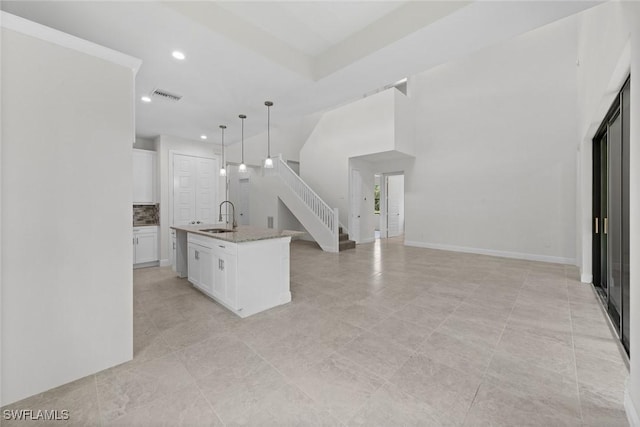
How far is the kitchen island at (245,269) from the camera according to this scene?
3074mm

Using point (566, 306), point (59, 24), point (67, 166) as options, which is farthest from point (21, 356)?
point (566, 306)

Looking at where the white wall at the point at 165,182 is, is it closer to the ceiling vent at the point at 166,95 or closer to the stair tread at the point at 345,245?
the ceiling vent at the point at 166,95

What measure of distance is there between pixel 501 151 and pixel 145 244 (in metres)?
8.71

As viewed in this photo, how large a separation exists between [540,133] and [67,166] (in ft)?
27.0

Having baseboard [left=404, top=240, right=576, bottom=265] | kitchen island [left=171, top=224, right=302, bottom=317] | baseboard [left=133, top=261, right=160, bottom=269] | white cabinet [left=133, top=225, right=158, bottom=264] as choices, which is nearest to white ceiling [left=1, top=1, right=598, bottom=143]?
kitchen island [left=171, top=224, right=302, bottom=317]

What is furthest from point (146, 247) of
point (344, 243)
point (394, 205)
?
point (394, 205)

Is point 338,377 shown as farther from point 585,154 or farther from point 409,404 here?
point 585,154

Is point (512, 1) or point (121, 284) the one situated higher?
point (512, 1)

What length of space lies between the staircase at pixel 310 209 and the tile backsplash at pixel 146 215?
12.0 ft

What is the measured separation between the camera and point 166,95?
3.96 m

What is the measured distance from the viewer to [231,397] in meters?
1.79

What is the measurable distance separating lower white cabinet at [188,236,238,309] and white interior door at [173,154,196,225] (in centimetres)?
245

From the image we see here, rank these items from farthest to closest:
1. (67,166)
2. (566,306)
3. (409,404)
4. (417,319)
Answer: (566,306) < (417,319) < (67,166) < (409,404)

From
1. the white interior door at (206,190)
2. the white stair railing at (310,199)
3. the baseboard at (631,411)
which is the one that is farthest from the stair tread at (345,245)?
the baseboard at (631,411)
